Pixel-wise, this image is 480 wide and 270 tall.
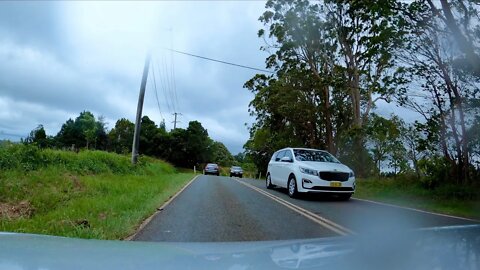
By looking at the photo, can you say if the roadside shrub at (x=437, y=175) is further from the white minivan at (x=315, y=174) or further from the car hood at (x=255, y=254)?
the car hood at (x=255, y=254)

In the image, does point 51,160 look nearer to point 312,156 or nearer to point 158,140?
point 312,156

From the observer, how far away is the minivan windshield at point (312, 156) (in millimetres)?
14125

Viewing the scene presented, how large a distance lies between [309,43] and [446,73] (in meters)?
13.2

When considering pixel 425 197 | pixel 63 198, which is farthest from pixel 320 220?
pixel 425 197

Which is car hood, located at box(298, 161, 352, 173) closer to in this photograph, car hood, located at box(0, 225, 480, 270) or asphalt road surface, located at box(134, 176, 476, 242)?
asphalt road surface, located at box(134, 176, 476, 242)

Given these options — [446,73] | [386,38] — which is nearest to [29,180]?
[386,38]

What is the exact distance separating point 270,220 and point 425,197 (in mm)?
8366

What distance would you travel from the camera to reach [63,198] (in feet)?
37.3

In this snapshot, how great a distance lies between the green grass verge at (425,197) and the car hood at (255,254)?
7.98m

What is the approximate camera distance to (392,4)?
14.7m

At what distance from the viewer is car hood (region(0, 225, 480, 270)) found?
2848mm

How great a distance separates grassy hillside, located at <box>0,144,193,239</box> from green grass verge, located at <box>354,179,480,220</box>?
7.67 meters

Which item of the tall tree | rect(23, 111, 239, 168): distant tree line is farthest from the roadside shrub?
the tall tree

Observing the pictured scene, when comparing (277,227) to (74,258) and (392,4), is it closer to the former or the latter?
(74,258)
